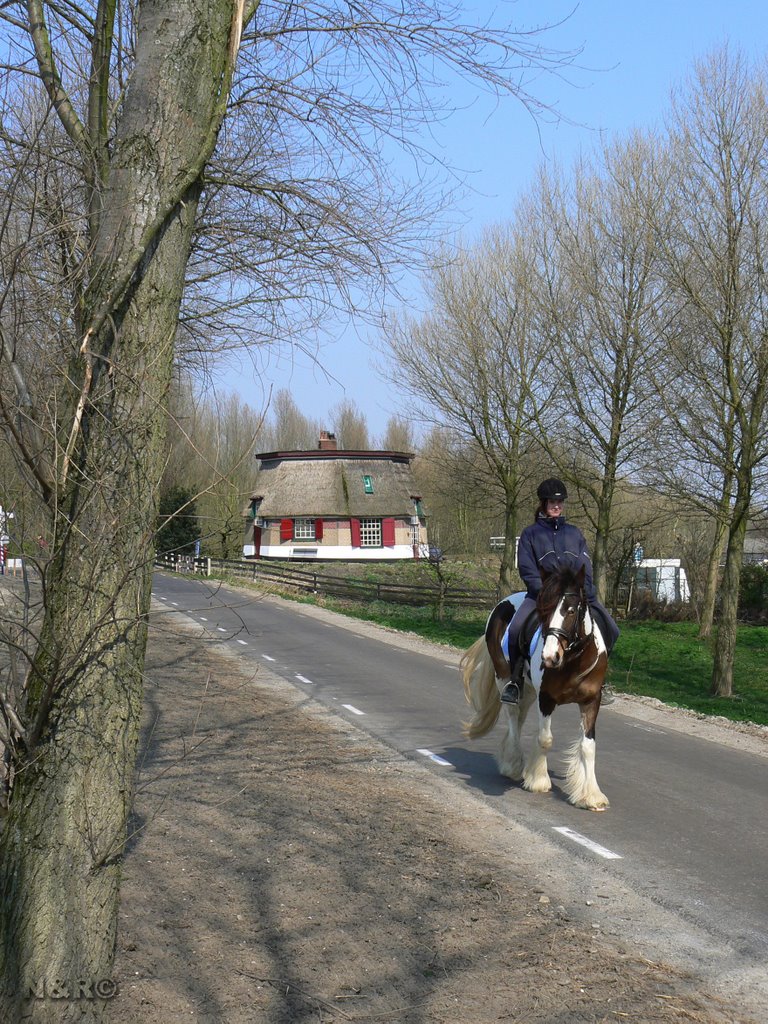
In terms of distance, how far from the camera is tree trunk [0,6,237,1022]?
12.2 feet

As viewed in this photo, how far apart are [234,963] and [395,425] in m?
92.9

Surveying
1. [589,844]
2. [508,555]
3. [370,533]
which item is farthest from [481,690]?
[370,533]

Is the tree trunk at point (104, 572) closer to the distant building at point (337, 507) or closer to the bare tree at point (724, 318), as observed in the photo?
the bare tree at point (724, 318)

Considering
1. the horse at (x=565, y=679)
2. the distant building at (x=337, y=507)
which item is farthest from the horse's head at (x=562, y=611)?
the distant building at (x=337, y=507)

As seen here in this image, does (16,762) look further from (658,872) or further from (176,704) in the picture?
(176,704)

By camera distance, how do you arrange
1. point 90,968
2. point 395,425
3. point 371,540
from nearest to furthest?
point 90,968
point 371,540
point 395,425

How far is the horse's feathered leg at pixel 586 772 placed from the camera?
8.49 m

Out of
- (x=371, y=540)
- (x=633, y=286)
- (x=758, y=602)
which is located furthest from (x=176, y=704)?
(x=371, y=540)

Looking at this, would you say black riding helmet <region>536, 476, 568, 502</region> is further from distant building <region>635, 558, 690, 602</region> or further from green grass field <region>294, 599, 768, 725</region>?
distant building <region>635, 558, 690, 602</region>

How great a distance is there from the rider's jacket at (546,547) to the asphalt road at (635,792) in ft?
6.15

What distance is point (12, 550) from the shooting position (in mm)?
4246

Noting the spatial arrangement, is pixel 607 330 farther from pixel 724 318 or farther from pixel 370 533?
pixel 370 533

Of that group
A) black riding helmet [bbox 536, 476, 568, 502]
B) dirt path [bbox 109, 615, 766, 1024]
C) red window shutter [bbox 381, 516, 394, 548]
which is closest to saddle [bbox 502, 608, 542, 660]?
black riding helmet [bbox 536, 476, 568, 502]

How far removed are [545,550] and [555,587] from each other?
0.83m
